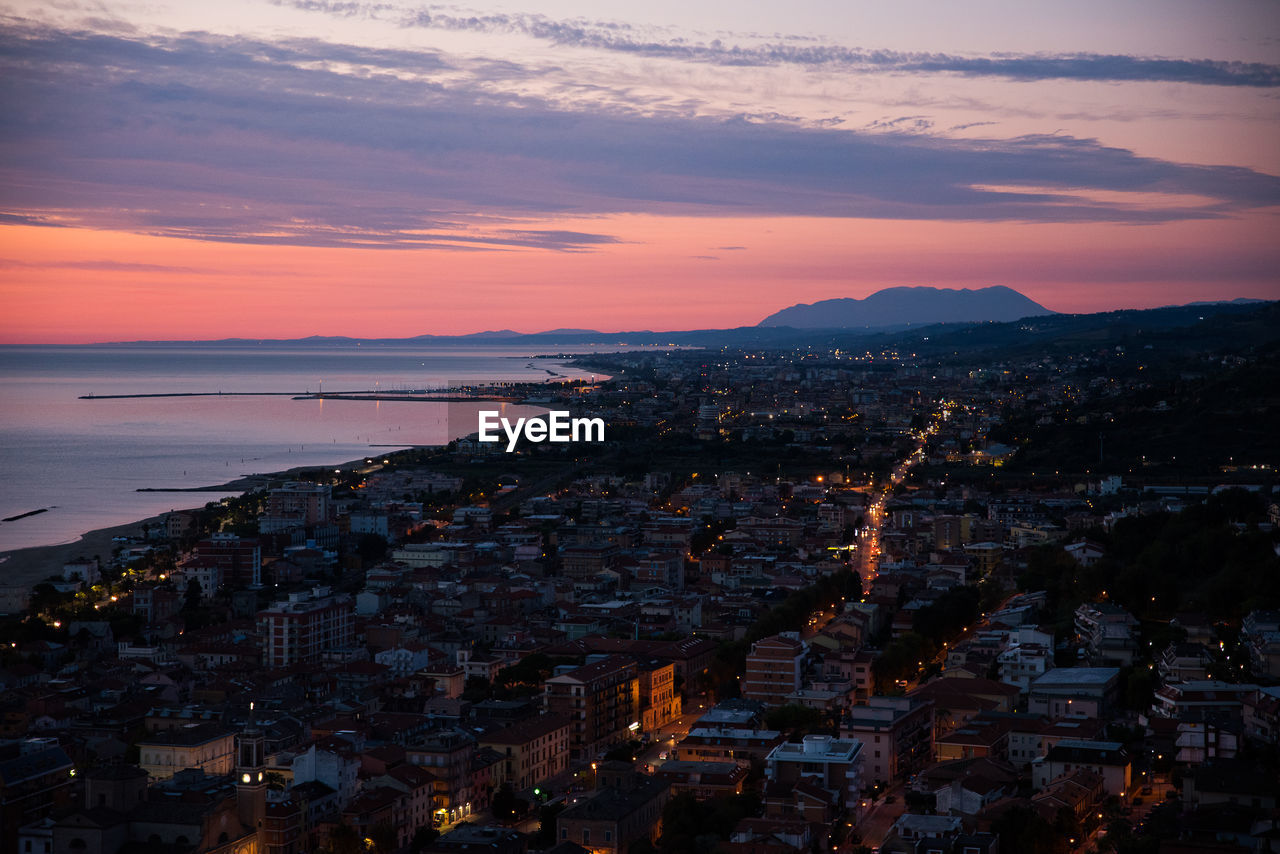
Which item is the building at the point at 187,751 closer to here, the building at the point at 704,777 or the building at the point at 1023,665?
the building at the point at 704,777

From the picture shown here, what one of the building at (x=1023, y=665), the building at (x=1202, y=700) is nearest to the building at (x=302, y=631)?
the building at (x=1023, y=665)

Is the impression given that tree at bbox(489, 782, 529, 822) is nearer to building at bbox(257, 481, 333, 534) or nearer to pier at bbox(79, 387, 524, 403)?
building at bbox(257, 481, 333, 534)

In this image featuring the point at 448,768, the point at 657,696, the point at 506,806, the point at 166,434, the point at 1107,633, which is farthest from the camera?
the point at 166,434

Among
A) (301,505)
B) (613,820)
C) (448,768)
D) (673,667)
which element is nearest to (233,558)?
(301,505)

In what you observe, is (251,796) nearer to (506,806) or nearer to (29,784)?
(29,784)

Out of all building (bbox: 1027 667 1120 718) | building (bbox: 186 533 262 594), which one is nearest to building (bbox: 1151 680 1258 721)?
building (bbox: 1027 667 1120 718)

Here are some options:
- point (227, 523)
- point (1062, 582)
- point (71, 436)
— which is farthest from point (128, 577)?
point (71, 436)


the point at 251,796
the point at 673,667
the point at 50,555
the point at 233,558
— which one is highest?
the point at 251,796
